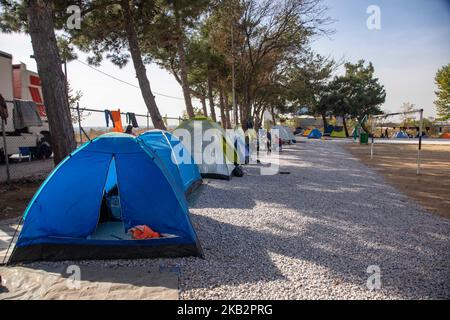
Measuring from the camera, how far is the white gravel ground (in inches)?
138

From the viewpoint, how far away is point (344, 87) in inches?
1884

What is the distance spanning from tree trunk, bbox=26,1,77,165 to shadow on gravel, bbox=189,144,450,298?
11.4ft

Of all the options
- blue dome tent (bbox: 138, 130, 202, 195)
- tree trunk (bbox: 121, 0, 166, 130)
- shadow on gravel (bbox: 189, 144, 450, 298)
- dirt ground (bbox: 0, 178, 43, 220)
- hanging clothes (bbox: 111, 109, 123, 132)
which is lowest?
shadow on gravel (bbox: 189, 144, 450, 298)

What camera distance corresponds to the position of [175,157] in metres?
7.20

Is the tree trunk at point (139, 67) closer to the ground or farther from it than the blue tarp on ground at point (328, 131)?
farther from it

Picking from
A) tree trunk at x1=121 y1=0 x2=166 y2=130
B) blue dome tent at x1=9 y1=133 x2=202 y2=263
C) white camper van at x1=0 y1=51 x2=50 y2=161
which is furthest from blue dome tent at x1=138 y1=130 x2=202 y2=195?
white camper van at x1=0 y1=51 x2=50 y2=161

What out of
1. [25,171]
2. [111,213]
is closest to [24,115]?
[25,171]

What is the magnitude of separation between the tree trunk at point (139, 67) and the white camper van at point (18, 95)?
178 inches

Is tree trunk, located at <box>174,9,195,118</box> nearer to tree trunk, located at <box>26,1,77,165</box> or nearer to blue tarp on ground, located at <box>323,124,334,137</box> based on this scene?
tree trunk, located at <box>26,1,77,165</box>

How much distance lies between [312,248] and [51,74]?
647cm

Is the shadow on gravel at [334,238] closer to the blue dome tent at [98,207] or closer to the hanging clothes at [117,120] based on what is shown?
→ the blue dome tent at [98,207]

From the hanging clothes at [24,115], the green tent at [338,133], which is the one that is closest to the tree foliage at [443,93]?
the green tent at [338,133]

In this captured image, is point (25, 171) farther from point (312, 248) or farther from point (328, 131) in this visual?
point (328, 131)

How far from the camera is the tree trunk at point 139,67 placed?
11.6m
